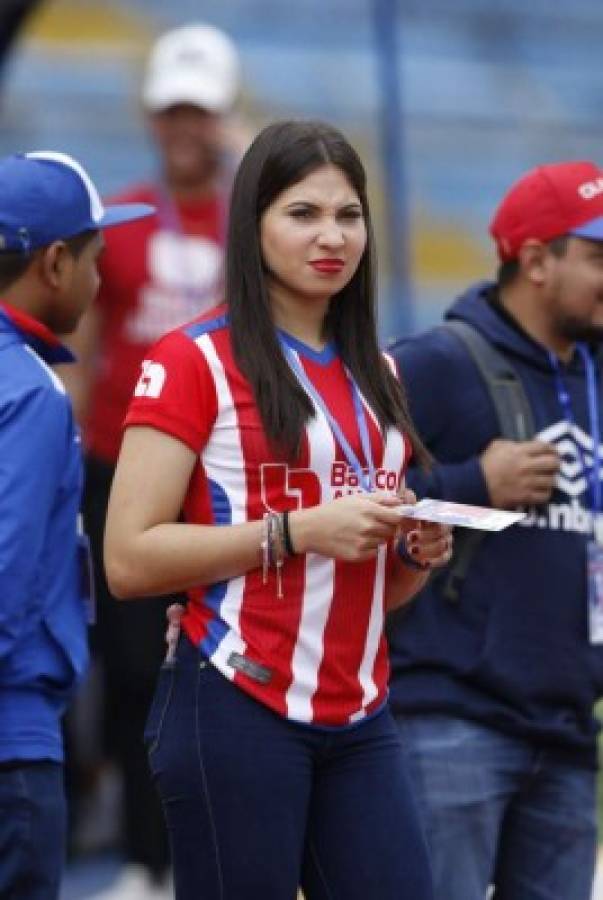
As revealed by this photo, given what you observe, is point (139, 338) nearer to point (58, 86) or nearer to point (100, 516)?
point (100, 516)

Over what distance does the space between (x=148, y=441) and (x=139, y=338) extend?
2.99 m

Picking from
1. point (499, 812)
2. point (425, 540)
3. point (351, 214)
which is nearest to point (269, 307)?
point (351, 214)

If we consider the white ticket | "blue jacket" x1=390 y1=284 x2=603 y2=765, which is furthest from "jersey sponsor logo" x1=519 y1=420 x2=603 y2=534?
the white ticket

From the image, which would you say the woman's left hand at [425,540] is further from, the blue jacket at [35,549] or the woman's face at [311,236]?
the blue jacket at [35,549]

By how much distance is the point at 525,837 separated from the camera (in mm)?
4660

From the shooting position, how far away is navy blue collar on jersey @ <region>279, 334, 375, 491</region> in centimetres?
380

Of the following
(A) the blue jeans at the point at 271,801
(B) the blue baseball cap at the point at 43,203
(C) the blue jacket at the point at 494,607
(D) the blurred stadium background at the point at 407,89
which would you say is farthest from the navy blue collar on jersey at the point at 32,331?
(D) the blurred stadium background at the point at 407,89

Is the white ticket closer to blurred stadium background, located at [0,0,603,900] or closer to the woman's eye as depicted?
the woman's eye

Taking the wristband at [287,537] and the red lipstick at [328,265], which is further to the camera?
the red lipstick at [328,265]

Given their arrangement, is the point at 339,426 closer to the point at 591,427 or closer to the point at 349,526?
the point at 349,526

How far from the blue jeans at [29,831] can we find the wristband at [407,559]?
81 centimetres

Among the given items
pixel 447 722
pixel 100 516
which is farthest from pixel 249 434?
pixel 100 516

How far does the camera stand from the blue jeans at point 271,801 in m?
3.69

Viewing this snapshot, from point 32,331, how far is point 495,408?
0.95 metres
